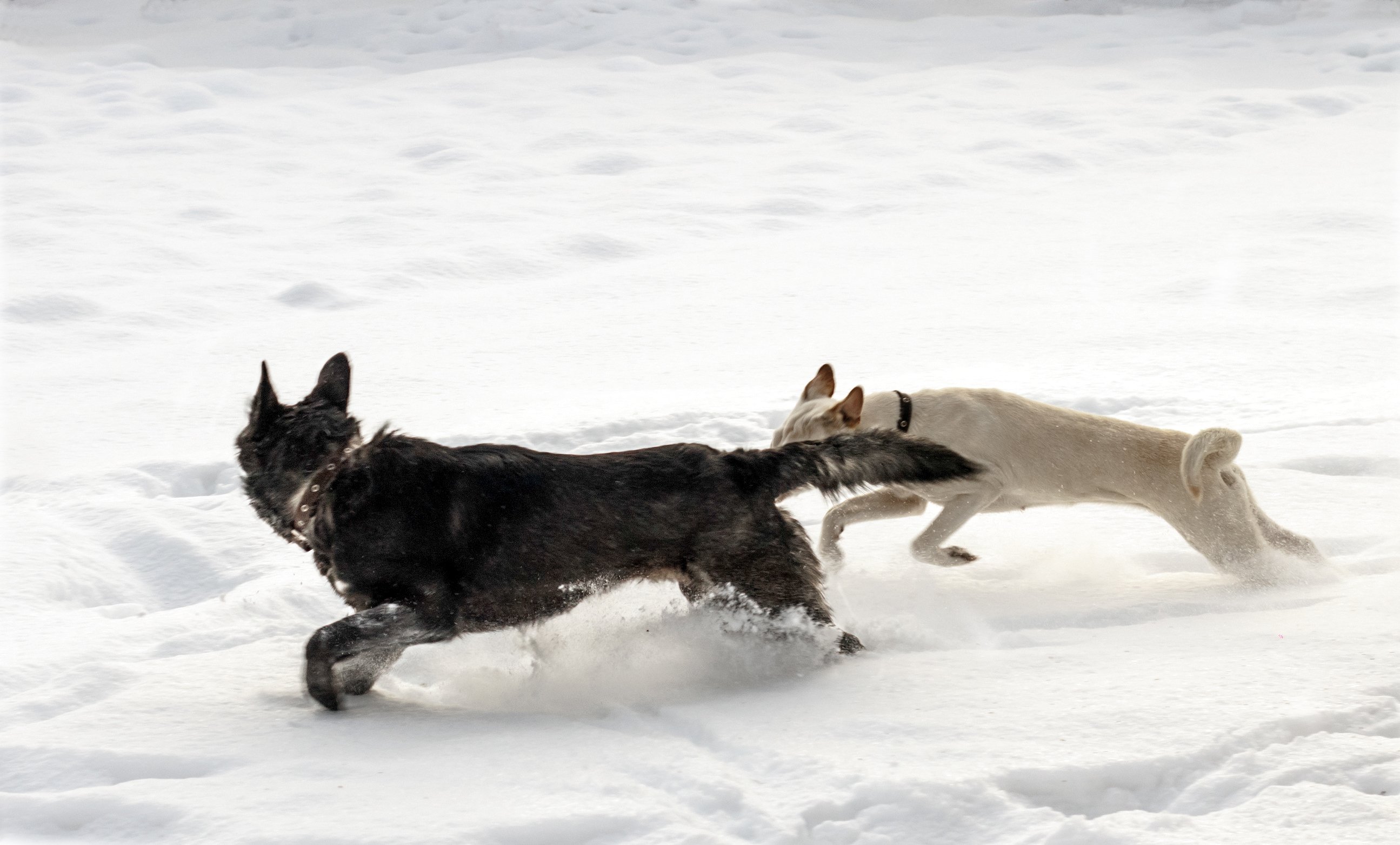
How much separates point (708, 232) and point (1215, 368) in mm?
5238

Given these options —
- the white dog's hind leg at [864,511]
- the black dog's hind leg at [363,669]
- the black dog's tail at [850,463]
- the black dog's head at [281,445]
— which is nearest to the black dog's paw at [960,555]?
the white dog's hind leg at [864,511]

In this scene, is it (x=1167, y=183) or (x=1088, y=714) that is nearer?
(x=1088, y=714)

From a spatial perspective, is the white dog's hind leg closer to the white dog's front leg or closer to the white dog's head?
the white dog's front leg

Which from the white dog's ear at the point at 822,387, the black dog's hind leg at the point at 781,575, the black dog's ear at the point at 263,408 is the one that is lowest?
the black dog's hind leg at the point at 781,575

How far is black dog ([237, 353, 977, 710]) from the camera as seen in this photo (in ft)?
12.9

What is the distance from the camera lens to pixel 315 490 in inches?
155

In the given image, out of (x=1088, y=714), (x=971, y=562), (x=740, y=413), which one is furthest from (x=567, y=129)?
(x=1088, y=714)

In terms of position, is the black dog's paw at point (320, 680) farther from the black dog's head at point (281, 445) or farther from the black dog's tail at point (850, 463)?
the black dog's tail at point (850, 463)

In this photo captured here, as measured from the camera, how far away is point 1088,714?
138 inches

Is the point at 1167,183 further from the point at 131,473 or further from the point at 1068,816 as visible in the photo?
the point at 1068,816

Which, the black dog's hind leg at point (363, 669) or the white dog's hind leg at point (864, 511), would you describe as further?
the white dog's hind leg at point (864, 511)

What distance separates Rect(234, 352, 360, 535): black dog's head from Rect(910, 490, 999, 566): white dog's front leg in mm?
2475

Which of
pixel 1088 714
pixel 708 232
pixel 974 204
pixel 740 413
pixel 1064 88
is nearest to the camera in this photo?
pixel 1088 714

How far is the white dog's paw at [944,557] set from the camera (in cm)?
544
